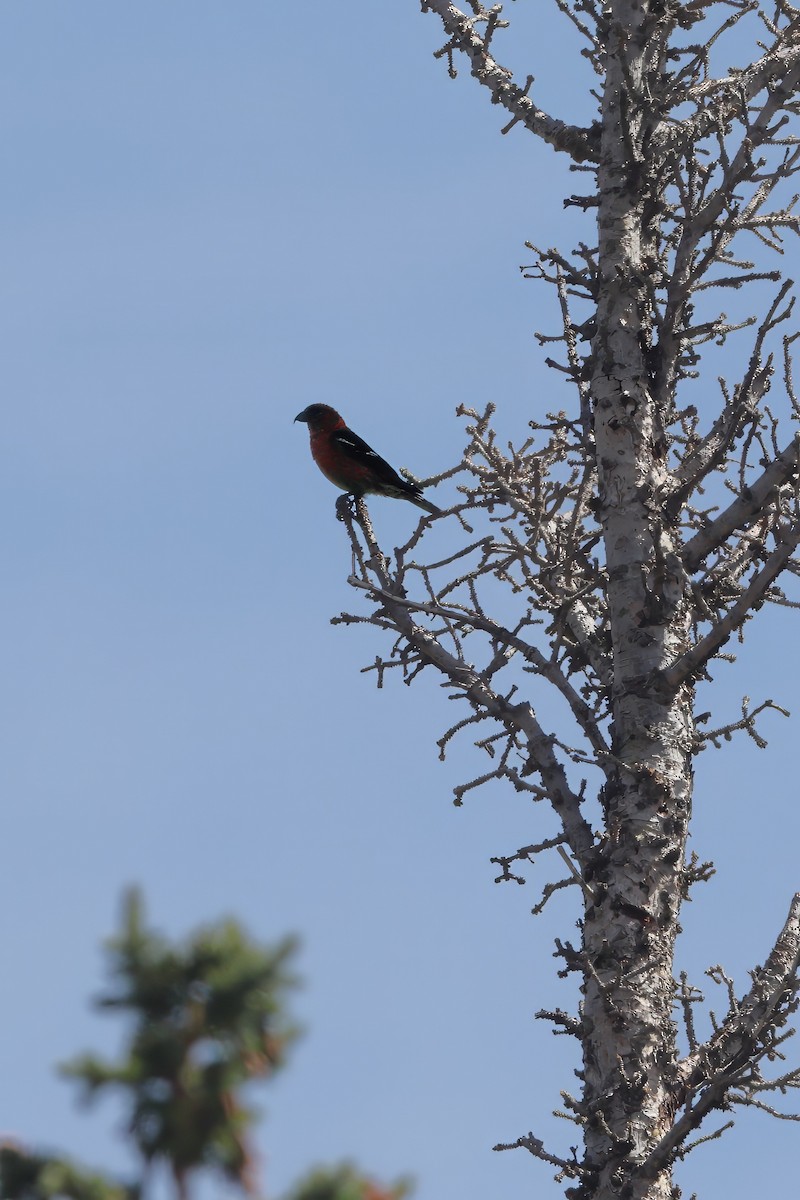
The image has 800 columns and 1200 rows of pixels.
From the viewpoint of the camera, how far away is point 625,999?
646 cm

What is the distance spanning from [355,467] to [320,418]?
959 millimetres

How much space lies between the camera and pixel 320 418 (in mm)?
11281

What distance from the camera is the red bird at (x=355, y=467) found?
10.4 metres

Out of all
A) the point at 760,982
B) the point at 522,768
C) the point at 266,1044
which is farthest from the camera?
the point at 522,768

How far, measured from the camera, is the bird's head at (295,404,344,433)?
36.4 feet

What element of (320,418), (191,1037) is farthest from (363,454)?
(191,1037)

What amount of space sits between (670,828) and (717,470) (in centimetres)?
236

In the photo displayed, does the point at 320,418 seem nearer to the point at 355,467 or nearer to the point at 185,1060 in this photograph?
the point at 355,467

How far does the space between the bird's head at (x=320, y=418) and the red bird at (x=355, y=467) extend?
78mm

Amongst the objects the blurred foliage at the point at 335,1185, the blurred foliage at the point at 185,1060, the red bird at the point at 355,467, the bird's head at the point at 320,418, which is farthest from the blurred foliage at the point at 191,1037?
the bird's head at the point at 320,418

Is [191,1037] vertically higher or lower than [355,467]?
lower

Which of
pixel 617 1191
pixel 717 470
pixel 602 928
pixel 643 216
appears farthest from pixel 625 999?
pixel 643 216

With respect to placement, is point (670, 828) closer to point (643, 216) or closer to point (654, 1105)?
point (654, 1105)

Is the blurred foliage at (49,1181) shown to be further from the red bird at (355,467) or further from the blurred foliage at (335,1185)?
the red bird at (355,467)
